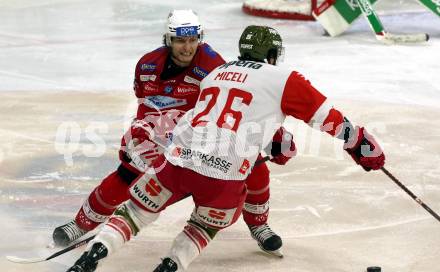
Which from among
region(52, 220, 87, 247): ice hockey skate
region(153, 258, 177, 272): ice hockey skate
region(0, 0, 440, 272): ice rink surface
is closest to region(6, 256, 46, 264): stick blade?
region(0, 0, 440, 272): ice rink surface

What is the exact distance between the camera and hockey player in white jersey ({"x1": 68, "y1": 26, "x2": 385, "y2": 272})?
3.01m

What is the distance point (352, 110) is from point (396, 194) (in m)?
1.65

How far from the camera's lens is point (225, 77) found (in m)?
3.08

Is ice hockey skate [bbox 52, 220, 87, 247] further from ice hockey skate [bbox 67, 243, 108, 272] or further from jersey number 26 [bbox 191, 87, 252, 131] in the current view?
jersey number 26 [bbox 191, 87, 252, 131]

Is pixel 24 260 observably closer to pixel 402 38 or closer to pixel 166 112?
pixel 166 112

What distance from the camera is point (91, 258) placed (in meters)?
2.93

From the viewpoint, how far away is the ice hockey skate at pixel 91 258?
2.93 m

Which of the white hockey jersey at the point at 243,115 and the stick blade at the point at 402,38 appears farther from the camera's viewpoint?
the stick blade at the point at 402,38

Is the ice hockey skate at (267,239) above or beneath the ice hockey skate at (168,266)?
beneath

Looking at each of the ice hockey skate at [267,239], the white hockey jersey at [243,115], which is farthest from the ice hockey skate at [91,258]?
the ice hockey skate at [267,239]

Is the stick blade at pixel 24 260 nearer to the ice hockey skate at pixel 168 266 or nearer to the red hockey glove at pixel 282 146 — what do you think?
the ice hockey skate at pixel 168 266

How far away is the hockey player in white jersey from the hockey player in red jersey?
14.9 inches

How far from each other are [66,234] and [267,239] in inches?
33.6

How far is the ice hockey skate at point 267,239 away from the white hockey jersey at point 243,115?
1.99 feet
